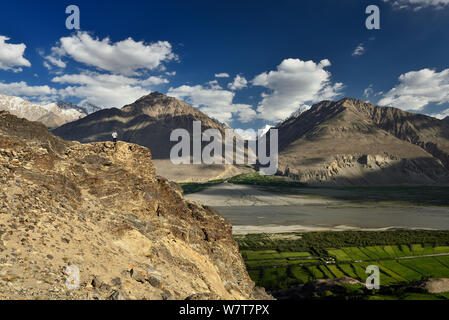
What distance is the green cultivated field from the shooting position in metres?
45.3

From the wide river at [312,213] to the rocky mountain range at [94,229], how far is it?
56.1 m

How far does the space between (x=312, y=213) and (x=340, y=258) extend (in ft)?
149

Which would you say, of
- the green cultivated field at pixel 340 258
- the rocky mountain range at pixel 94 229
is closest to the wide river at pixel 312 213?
the green cultivated field at pixel 340 258

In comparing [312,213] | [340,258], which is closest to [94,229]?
[340,258]

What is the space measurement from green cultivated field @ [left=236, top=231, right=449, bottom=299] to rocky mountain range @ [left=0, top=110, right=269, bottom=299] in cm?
2850

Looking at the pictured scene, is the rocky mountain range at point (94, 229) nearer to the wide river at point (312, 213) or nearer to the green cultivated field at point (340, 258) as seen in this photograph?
the green cultivated field at point (340, 258)

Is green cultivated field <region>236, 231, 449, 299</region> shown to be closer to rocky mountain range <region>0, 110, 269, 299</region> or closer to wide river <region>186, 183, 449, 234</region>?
wide river <region>186, 183, 449, 234</region>

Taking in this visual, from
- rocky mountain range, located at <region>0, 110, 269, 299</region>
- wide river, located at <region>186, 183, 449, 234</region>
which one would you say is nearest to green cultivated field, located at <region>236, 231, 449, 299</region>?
wide river, located at <region>186, 183, 449, 234</region>

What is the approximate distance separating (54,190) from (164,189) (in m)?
9.56

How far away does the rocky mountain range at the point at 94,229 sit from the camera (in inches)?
341

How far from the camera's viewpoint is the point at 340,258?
5394 centimetres
